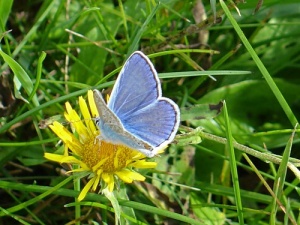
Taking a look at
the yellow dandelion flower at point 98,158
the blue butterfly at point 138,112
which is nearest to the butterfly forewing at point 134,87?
the blue butterfly at point 138,112

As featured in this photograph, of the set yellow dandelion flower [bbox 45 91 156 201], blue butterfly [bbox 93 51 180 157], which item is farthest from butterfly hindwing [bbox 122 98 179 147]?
yellow dandelion flower [bbox 45 91 156 201]

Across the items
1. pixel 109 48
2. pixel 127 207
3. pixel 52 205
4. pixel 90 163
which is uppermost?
pixel 109 48

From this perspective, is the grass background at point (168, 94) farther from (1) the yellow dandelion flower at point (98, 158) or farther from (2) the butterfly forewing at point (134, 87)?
(2) the butterfly forewing at point (134, 87)


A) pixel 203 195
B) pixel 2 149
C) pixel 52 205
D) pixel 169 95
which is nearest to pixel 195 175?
pixel 203 195

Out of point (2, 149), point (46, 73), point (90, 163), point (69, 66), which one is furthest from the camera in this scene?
point (69, 66)

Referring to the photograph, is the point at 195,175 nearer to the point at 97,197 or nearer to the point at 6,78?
the point at 97,197

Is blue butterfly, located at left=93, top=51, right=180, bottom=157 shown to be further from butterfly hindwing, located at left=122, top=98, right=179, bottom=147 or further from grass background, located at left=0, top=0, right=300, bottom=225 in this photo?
grass background, located at left=0, top=0, right=300, bottom=225
